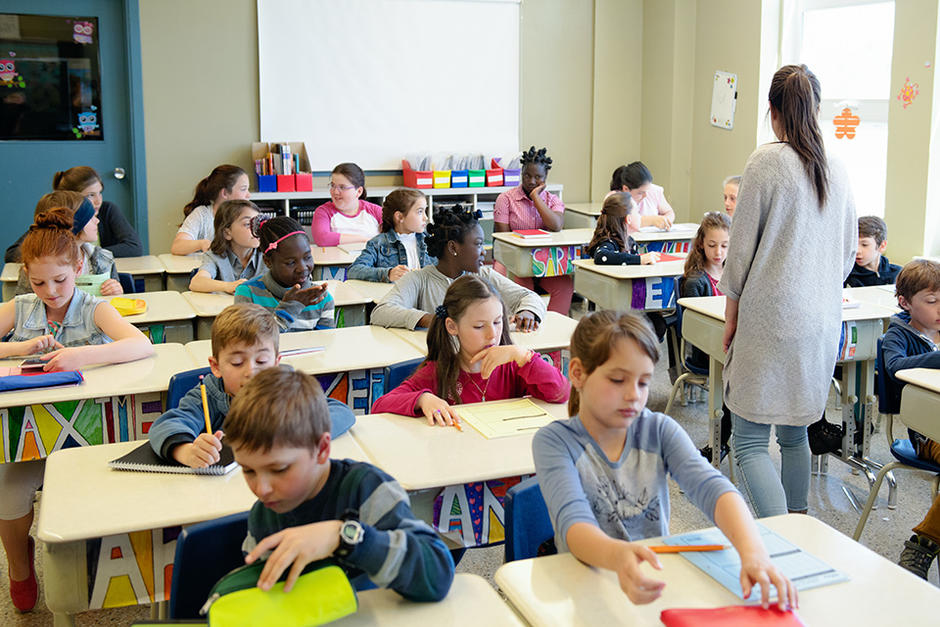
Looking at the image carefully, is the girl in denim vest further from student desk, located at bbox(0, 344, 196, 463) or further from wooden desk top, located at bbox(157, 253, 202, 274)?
wooden desk top, located at bbox(157, 253, 202, 274)

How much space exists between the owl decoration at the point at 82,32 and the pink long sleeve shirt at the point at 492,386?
5.25 meters

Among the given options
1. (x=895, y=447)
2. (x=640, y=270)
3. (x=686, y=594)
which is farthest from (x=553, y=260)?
(x=686, y=594)

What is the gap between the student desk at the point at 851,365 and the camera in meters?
3.31

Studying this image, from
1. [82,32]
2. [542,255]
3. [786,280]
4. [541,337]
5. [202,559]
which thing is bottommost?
[202,559]

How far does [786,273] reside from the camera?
237 cm

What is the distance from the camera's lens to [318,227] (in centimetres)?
518

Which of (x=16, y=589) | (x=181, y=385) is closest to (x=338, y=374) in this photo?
(x=181, y=385)

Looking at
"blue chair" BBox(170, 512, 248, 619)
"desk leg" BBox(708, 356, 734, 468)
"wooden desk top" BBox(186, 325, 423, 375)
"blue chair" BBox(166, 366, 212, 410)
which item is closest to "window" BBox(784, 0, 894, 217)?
"desk leg" BBox(708, 356, 734, 468)

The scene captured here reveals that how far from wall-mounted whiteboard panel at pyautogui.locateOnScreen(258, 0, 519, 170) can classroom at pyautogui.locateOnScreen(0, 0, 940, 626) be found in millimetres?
26

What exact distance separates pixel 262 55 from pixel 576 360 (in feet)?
19.2

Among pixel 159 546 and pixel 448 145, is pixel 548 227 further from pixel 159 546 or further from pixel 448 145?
pixel 159 546

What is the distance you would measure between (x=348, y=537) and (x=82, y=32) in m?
6.28

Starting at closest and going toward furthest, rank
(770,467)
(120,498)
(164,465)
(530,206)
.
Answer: (120,498) < (164,465) < (770,467) < (530,206)

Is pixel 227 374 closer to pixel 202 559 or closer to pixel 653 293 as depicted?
pixel 202 559
